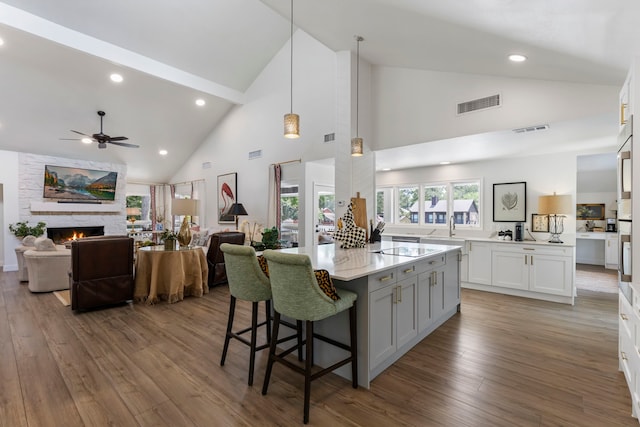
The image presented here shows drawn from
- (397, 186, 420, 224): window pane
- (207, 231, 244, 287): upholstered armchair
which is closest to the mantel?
(207, 231, 244, 287): upholstered armchair

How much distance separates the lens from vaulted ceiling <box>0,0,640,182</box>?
2199 mm

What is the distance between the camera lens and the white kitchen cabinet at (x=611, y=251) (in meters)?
6.73

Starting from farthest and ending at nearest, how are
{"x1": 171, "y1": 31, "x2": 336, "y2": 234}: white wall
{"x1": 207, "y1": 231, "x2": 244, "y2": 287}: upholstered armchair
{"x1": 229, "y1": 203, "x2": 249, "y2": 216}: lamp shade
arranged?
{"x1": 229, "y1": 203, "x2": 249, "y2": 216}: lamp shade, {"x1": 171, "y1": 31, "x2": 336, "y2": 234}: white wall, {"x1": 207, "y1": 231, "x2": 244, "y2": 287}: upholstered armchair

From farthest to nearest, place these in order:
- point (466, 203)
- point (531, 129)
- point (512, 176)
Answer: point (466, 203) < point (512, 176) < point (531, 129)

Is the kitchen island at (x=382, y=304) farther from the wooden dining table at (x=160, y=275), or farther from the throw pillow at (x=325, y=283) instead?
the wooden dining table at (x=160, y=275)

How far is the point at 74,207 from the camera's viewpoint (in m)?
7.83

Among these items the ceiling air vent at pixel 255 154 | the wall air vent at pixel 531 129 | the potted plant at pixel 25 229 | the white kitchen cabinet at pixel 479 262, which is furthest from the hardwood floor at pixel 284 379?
the ceiling air vent at pixel 255 154

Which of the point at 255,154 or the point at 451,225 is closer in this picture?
the point at 451,225

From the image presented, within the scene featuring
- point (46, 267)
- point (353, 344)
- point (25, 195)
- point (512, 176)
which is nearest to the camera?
point (353, 344)

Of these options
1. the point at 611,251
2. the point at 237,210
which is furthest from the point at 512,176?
the point at 237,210

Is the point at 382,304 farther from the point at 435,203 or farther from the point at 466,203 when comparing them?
the point at 435,203

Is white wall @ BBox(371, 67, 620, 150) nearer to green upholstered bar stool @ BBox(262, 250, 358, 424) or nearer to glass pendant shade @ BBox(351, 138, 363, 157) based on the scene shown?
glass pendant shade @ BBox(351, 138, 363, 157)

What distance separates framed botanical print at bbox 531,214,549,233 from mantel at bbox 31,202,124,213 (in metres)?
9.90

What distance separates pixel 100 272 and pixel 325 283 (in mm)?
3570
